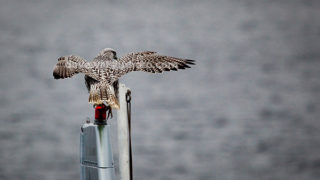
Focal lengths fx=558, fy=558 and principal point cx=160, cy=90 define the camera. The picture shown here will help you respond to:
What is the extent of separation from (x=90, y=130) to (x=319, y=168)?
4.45 m

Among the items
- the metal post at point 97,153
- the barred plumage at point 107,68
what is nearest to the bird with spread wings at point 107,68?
the barred plumage at point 107,68

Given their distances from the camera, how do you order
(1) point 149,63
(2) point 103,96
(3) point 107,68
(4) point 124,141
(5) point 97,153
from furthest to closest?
(4) point 124,141 < (1) point 149,63 < (3) point 107,68 < (2) point 103,96 < (5) point 97,153

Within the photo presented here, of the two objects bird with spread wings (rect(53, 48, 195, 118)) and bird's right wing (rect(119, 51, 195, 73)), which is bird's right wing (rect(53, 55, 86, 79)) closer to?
bird with spread wings (rect(53, 48, 195, 118))

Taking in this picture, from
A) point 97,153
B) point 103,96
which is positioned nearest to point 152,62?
point 103,96

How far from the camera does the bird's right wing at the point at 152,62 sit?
10.9 feet

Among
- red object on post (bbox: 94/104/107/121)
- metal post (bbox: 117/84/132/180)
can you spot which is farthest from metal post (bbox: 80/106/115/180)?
metal post (bbox: 117/84/132/180)

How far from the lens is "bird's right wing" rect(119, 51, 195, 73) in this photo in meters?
3.32

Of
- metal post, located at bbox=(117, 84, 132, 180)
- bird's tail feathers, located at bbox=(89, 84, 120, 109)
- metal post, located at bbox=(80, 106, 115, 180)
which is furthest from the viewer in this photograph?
metal post, located at bbox=(117, 84, 132, 180)

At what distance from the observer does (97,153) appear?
284 centimetres

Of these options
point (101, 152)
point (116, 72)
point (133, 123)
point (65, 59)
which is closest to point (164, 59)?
point (116, 72)

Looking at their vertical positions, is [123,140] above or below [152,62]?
below

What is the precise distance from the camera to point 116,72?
323cm

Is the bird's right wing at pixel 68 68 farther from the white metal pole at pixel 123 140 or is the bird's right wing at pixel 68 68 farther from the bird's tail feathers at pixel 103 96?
the white metal pole at pixel 123 140

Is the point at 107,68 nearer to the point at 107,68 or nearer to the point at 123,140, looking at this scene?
the point at 107,68
